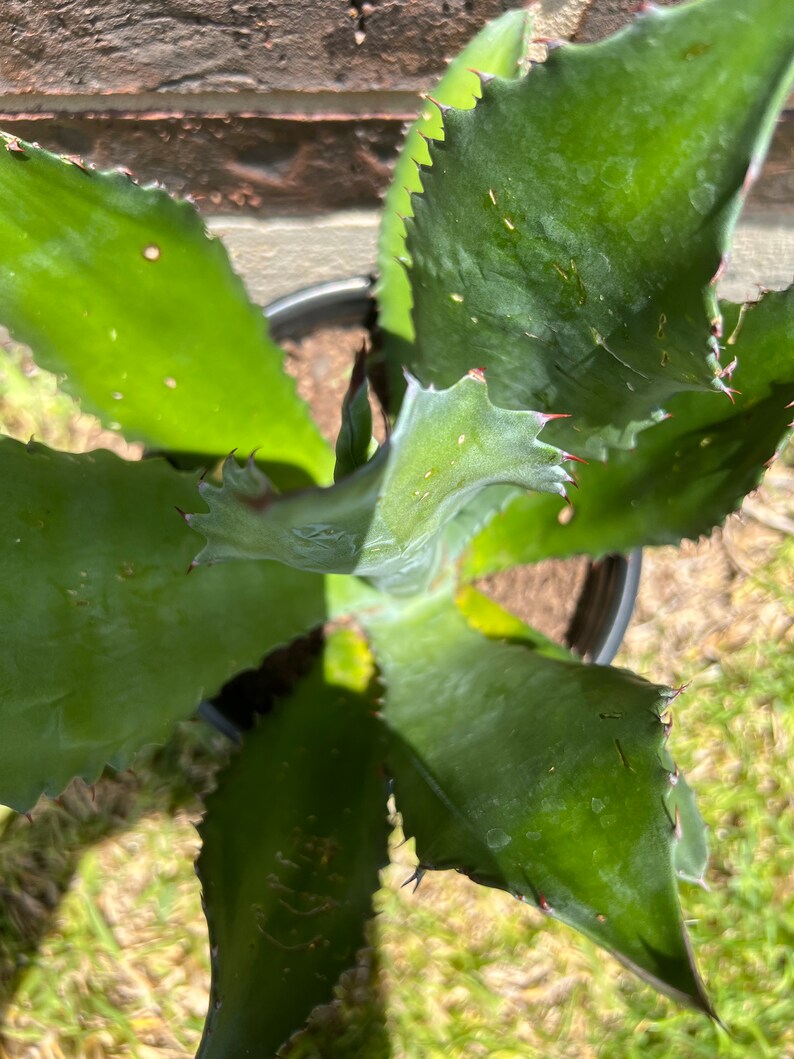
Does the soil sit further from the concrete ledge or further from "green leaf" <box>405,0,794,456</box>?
"green leaf" <box>405,0,794,456</box>

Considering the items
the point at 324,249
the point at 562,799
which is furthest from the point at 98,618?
the point at 324,249

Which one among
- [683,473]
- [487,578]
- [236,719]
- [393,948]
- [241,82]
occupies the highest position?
[241,82]

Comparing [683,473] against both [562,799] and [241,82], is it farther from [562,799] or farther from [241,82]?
[241,82]

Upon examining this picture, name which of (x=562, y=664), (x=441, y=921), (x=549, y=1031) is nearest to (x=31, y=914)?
(x=441, y=921)

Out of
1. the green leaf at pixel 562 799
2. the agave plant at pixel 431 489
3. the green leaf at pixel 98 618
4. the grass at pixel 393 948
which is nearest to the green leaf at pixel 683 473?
the agave plant at pixel 431 489

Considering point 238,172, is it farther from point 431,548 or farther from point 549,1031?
point 549,1031
